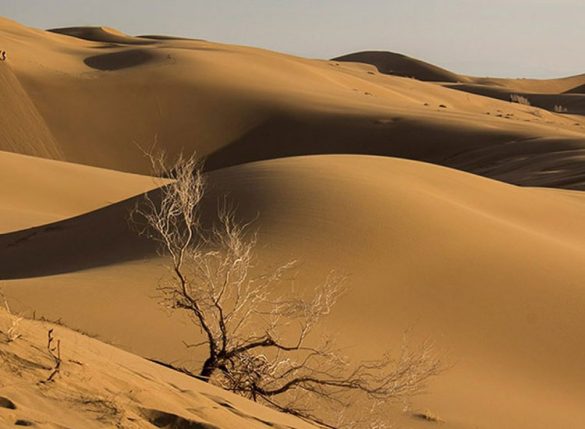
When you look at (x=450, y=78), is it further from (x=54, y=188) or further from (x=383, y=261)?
(x=383, y=261)

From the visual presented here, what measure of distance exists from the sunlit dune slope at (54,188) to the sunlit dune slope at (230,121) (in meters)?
10.8

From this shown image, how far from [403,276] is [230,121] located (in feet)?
105

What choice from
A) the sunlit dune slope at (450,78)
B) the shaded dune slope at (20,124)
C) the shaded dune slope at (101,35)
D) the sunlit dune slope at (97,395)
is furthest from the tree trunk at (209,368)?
the sunlit dune slope at (450,78)

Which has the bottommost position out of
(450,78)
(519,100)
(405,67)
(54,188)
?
(54,188)

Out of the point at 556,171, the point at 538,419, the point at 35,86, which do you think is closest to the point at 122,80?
the point at 35,86

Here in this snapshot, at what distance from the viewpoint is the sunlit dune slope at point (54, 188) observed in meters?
23.3

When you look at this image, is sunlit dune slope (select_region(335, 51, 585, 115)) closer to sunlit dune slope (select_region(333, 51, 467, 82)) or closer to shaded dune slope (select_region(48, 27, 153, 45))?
sunlit dune slope (select_region(333, 51, 467, 82))

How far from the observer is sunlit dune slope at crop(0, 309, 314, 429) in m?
4.97

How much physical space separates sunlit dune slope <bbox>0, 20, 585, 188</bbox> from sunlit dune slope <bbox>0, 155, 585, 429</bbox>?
1609 centimetres

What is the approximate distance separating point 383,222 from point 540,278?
231 centimetres

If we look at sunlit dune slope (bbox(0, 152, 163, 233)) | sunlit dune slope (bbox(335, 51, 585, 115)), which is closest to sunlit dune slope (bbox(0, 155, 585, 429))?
sunlit dune slope (bbox(0, 152, 163, 233))

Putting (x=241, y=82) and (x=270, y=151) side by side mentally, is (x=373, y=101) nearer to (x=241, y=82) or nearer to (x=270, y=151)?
(x=241, y=82)

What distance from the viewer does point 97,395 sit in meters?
5.39

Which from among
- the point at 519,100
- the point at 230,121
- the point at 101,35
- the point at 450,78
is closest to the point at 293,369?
the point at 230,121
